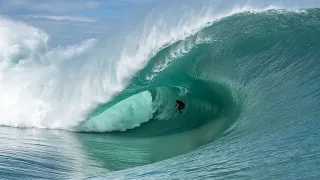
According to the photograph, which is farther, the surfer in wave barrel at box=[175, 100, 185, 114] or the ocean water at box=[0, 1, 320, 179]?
the surfer in wave barrel at box=[175, 100, 185, 114]

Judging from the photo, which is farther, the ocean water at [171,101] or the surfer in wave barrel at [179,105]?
the surfer in wave barrel at [179,105]

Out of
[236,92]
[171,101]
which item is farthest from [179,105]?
[236,92]

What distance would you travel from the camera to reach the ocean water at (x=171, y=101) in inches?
257

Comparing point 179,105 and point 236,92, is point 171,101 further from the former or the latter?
point 236,92

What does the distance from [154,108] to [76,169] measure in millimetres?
6598

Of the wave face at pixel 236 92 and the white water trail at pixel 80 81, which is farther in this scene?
the white water trail at pixel 80 81

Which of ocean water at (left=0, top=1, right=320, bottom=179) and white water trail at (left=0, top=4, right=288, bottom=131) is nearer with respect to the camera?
ocean water at (left=0, top=1, right=320, bottom=179)

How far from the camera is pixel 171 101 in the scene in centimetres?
1323

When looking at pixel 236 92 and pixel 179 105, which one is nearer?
pixel 236 92

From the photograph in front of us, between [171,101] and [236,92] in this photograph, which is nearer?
[236,92]

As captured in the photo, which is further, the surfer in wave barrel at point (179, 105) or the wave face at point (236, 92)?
the surfer in wave barrel at point (179, 105)

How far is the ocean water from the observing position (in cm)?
652

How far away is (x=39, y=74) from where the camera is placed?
567 inches

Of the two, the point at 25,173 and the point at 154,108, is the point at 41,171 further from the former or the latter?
the point at 154,108
